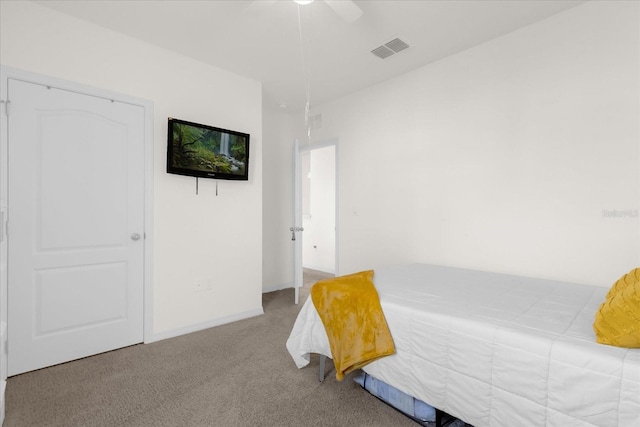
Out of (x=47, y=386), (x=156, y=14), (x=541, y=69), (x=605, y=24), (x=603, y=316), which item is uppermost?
(x=156, y=14)

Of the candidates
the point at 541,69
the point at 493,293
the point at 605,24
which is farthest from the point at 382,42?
the point at 493,293

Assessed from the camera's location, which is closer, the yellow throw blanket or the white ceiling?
the yellow throw blanket

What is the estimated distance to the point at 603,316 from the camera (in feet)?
4.09

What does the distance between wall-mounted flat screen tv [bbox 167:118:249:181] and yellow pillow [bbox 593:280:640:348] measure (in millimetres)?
3061

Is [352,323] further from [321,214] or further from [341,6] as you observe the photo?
[321,214]

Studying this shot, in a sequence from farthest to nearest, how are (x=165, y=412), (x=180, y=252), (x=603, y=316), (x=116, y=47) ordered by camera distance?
(x=180, y=252), (x=116, y=47), (x=165, y=412), (x=603, y=316)

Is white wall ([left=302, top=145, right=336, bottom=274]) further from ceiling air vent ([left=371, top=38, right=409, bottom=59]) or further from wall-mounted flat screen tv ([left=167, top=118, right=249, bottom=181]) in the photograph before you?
ceiling air vent ([left=371, top=38, right=409, bottom=59])

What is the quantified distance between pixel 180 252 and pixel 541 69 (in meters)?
3.58

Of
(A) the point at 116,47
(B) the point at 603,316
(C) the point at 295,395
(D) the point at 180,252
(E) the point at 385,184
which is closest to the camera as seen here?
(B) the point at 603,316

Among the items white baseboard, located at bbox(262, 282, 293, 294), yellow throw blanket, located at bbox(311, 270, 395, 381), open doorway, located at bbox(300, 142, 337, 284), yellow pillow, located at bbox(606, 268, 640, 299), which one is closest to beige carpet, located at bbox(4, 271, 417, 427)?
yellow throw blanket, located at bbox(311, 270, 395, 381)

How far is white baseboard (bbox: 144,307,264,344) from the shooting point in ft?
9.37

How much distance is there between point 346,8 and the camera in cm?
197

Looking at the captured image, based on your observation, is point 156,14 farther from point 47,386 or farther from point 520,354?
point 520,354

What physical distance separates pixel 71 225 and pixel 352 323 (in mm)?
2341
